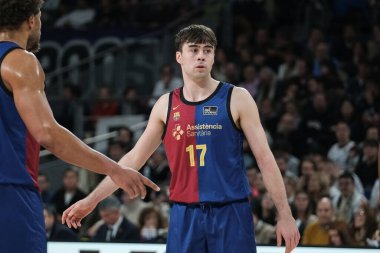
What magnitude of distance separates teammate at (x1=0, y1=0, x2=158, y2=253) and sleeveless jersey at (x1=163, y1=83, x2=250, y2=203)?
1.51 metres

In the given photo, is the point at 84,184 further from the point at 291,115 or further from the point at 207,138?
the point at 207,138

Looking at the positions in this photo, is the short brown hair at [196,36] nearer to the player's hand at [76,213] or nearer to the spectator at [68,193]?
the player's hand at [76,213]

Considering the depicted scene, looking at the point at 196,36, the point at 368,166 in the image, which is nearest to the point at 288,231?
the point at 196,36

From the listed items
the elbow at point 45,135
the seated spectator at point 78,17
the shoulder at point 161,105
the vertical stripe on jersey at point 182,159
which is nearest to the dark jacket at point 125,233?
the shoulder at point 161,105

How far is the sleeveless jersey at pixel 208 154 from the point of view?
635 cm

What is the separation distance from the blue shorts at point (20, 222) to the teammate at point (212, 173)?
1.41 m

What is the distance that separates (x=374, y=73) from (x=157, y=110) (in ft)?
28.6

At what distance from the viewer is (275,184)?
20.7 ft

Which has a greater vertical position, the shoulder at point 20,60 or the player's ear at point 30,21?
the player's ear at point 30,21

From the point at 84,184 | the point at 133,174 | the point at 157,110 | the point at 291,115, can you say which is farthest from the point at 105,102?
the point at 133,174

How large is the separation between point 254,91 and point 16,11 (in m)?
10.9

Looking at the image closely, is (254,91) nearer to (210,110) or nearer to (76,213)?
(210,110)

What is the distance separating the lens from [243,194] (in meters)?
6.38

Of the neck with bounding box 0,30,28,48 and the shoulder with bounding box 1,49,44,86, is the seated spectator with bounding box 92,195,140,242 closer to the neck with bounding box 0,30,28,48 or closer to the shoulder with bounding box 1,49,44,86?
the neck with bounding box 0,30,28,48
